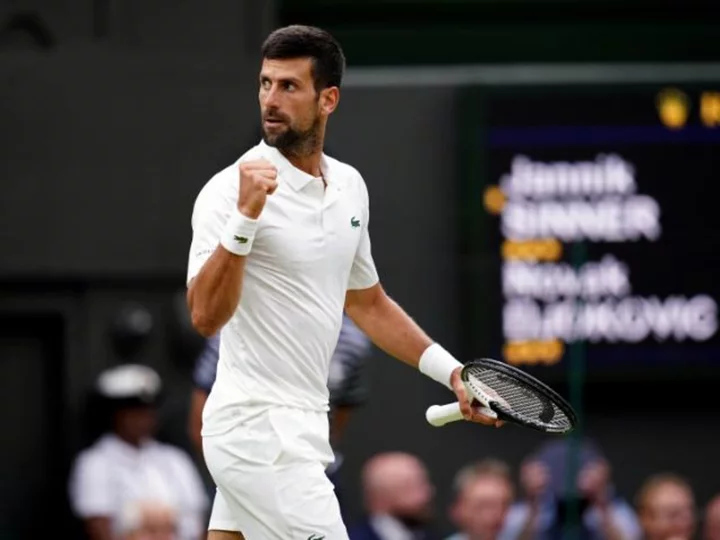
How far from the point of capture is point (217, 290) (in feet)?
17.0

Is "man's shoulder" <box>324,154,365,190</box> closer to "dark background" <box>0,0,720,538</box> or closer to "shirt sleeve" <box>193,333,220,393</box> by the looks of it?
"shirt sleeve" <box>193,333,220,393</box>

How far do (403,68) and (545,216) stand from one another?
151 centimetres

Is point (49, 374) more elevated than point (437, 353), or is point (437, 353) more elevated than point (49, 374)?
A: point (437, 353)

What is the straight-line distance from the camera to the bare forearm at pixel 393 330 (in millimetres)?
5910

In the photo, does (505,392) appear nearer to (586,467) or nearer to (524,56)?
(586,467)

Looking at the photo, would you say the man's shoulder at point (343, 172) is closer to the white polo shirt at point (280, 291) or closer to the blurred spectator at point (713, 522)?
the white polo shirt at point (280, 291)

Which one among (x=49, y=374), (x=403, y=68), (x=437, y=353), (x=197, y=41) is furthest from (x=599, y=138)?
(x=437, y=353)

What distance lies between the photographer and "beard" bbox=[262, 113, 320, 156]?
547 centimetres

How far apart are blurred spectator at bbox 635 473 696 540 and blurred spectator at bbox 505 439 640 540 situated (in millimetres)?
73

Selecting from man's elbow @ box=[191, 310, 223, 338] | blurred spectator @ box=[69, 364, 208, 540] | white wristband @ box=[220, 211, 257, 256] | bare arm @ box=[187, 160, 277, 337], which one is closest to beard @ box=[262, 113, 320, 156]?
bare arm @ box=[187, 160, 277, 337]

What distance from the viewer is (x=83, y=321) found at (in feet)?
36.5

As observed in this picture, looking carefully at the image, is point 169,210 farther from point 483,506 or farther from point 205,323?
point 205,323

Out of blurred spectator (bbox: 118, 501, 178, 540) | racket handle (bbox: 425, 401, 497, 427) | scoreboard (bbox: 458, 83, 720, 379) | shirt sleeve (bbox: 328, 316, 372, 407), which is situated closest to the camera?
racket handle (bbox: 425, 401, 497, 427)

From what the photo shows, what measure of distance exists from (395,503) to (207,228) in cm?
373
